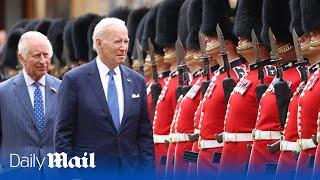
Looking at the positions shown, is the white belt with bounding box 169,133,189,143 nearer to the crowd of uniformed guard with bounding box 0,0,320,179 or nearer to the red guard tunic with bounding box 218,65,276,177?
the crowd of uniformed guard with bounding box 0,0,320,179

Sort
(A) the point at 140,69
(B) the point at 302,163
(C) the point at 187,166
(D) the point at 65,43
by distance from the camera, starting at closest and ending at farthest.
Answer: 1. (B) the point at 302,163
2. (C) the point at 187,166
3. (A) the point at 140,69
4. (D) the point at 65,43

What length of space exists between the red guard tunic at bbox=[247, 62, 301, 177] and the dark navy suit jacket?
73 cm

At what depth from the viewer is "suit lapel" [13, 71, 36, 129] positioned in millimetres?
10336

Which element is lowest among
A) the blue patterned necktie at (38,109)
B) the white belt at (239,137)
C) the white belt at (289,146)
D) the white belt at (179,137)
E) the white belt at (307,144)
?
the white belt at (179,137)

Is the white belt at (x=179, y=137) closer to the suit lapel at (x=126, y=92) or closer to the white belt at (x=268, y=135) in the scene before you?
the white belt at (x=268, y=135)

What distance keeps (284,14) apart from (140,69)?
10.6 feet

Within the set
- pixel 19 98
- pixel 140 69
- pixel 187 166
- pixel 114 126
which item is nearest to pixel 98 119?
pixel 114 126

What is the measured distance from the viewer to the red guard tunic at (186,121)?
37.3 feet

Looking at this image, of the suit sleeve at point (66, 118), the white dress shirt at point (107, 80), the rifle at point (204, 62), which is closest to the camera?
the suit sleeve at point (66, 118)

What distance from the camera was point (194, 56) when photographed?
467 inches

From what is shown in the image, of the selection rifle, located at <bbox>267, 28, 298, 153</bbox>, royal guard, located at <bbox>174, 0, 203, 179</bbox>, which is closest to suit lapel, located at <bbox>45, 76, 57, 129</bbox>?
royal guard, located at <bbox>174, 0, 203, 179</bbox>

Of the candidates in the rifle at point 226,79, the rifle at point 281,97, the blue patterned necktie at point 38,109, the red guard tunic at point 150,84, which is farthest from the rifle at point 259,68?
the red guard tunic at point 150,84

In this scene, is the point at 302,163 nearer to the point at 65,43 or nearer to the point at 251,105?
the point at 251,105

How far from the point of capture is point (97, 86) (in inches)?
378
